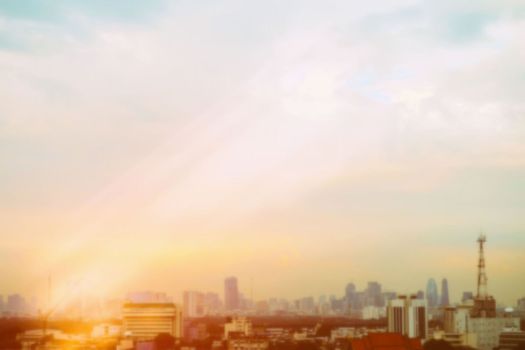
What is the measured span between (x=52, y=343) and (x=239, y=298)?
76046 millimetres

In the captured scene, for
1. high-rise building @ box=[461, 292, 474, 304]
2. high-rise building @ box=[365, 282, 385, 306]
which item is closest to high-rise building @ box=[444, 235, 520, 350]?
high-rise building @ box=[461, 292, 474, 304]

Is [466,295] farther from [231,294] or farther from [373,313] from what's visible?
[231,294]

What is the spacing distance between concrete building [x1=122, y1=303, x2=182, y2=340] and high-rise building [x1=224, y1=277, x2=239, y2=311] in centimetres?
5533

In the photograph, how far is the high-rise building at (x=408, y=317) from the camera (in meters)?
57.5

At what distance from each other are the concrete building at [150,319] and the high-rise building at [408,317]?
1658cm

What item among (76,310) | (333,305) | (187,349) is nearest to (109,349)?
(187,349)

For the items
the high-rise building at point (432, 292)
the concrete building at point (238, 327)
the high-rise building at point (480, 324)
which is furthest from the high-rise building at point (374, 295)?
the high-rise building at point (480, 324)

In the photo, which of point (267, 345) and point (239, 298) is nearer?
point (267, 345)

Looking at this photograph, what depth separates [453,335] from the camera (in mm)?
50500

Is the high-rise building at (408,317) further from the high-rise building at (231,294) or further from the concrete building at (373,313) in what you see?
the high-rise building at (231,294)

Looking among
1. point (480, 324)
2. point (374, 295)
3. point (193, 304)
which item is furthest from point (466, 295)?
point (480, 324)

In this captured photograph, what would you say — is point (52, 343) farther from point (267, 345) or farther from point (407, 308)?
point (407, 308)

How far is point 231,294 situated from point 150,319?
2262 inches

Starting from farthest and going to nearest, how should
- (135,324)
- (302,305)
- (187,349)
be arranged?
(302,305)
(135,324)
(187,349)
